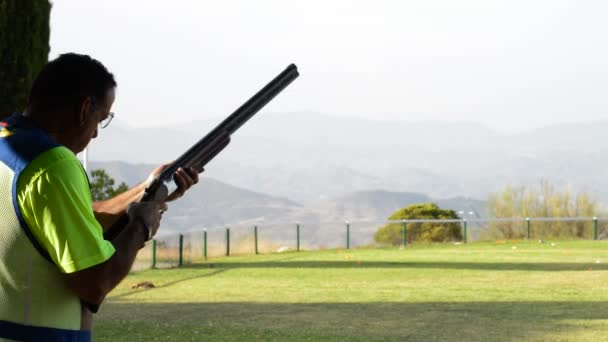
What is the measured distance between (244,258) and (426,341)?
54.9 ft

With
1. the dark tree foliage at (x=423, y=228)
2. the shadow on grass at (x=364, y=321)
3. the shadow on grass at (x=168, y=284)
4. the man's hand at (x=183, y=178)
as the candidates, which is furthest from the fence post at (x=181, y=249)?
the man's hand at (x=183, y=178)

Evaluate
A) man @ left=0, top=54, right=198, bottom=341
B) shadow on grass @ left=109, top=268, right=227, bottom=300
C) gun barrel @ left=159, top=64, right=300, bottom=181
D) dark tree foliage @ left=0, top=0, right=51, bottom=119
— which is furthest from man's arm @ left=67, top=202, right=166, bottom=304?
shadow on grass @ left=109, top=268, right=227, bottom=300

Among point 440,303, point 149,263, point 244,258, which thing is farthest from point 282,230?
point 440,303

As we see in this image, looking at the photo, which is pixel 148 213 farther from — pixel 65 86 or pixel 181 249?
pixel 181 249

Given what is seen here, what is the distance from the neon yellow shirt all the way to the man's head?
17cm

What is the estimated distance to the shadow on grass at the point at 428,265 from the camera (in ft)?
71.3

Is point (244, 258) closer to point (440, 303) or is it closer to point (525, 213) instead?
point (525, 213)

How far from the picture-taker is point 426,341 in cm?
1150

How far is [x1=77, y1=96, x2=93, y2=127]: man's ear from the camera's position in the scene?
3.14 meters

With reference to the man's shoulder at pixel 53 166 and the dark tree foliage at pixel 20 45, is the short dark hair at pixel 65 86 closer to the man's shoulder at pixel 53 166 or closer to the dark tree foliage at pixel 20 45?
the man's shoulder at pixel 53 166

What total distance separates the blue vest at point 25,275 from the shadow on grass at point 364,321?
878cm

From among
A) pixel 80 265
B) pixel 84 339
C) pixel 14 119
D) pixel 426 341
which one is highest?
pixel 14 119

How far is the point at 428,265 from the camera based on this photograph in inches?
910

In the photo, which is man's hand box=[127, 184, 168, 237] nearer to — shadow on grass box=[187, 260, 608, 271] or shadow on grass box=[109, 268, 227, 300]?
shadow on grass box=[109, 268, 227, 300]
